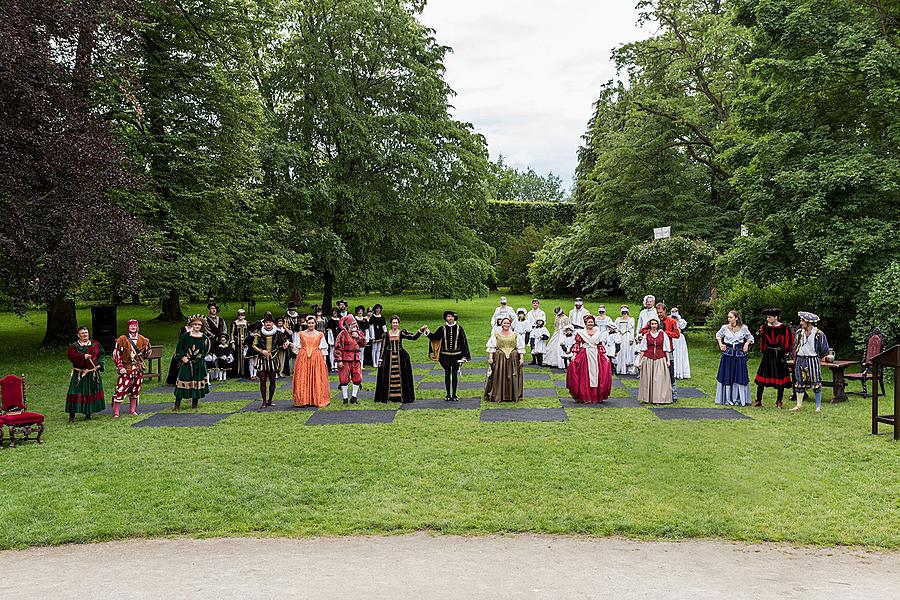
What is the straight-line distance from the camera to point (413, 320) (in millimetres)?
29953

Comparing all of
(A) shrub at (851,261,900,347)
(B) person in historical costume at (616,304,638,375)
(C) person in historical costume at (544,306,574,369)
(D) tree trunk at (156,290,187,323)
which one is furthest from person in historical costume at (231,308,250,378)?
(D) tree trunk at (156,290,187,323)

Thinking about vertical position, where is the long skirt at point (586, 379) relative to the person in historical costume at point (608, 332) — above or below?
below

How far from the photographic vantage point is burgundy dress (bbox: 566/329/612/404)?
12117 millimetres

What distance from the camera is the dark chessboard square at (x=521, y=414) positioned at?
10.8 metres

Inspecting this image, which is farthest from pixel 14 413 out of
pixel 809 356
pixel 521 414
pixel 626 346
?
pixel 809 356

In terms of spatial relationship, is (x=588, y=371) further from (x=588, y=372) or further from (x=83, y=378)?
(x=83, y=378)

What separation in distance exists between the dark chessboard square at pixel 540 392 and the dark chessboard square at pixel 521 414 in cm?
132

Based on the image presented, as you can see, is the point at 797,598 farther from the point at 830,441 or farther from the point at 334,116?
the point at 334,116

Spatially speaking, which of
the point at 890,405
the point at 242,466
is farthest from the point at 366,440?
the point at 890,405

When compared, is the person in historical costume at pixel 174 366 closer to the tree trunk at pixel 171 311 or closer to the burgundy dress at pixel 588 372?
the burgundy dress at pixel 588 372

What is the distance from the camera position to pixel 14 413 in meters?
9.58

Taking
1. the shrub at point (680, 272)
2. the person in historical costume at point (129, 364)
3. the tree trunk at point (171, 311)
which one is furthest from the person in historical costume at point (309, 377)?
the tree trunk at point (171, 311)

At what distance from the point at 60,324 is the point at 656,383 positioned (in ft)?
56.1

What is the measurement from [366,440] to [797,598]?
592cm
